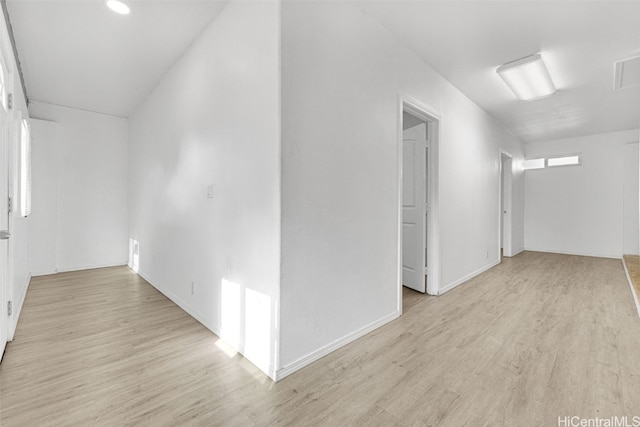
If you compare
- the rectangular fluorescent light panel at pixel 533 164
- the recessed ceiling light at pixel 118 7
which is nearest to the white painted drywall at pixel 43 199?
the recessed ceiling light at pixel 118 7

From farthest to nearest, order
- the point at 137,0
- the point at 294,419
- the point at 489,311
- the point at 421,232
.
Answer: the point at 421,232, the point at 489,311, the point at 137,0, the point at 294,419

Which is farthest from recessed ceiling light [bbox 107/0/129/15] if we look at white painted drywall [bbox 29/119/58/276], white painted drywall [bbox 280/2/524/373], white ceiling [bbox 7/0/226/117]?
white painted drywall [bbox 29/119/58/276]

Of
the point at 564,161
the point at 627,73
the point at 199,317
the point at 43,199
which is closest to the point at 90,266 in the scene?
the point at 43,199

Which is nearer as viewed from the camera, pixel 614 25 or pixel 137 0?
pixel 137 0

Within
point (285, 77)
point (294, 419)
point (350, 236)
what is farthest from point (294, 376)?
point (285, 77)

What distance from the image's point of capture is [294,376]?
182 cm

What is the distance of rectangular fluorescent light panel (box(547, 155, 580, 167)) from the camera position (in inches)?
244

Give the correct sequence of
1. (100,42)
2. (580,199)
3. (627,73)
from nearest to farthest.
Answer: (100,42)
(627,73)
(580,199)

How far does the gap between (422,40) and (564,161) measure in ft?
19.1

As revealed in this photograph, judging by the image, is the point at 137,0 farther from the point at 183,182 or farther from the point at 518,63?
the point at 518,63

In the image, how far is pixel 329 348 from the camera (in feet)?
A: 6.88

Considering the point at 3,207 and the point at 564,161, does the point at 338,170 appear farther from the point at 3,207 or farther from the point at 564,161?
the point at 564,161

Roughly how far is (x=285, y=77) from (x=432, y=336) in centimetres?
231

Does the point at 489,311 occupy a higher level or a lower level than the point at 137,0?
lower
